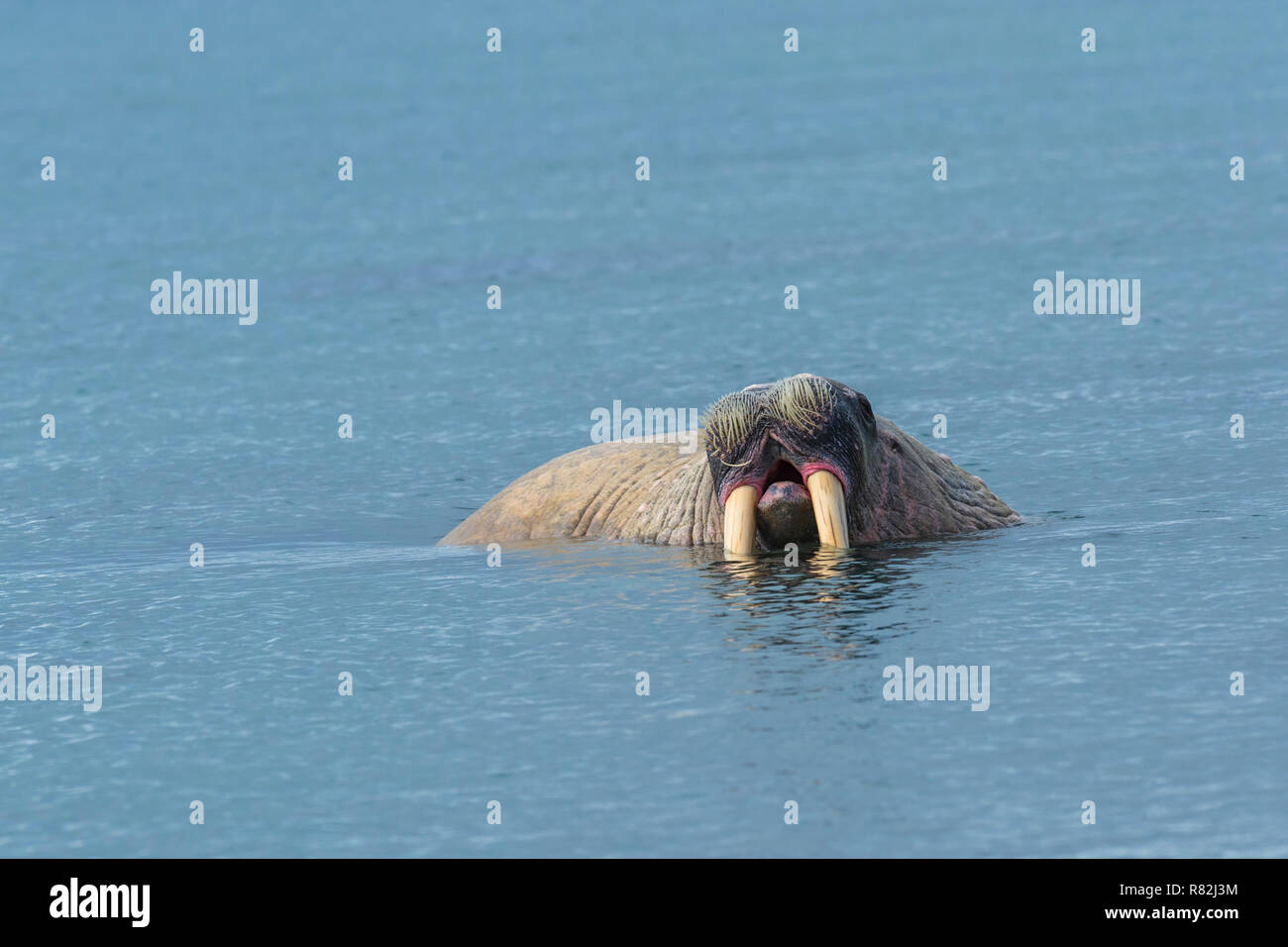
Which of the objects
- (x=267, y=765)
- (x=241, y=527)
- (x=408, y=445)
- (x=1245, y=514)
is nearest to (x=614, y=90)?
(x=408, y=445)

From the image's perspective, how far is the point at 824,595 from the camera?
1448 centimetres

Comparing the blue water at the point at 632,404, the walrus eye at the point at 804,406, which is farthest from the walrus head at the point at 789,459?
the blue water at the point at 632,404

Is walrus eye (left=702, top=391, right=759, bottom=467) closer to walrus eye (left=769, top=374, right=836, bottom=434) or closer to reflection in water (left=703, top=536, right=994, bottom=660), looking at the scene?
walrus eye (left=769, top=374, right=836, bottom=434)

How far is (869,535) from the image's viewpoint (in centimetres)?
1605

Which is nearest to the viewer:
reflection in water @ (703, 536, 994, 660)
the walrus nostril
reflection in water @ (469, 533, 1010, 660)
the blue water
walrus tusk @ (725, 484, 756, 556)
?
the blue water

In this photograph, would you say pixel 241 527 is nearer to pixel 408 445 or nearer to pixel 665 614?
pixel 408 445

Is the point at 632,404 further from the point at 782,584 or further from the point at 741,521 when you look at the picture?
the point at 782,584

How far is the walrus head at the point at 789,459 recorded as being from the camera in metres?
15.2

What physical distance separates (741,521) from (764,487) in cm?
32

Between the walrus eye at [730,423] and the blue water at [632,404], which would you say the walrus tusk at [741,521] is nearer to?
the walrus eye at [730,423]

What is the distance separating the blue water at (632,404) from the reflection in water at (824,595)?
0.07 metres

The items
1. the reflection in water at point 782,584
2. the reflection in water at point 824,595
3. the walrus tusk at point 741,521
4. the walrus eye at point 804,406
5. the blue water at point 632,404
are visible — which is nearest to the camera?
the blue water at point 632,404

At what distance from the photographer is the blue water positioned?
10.9m

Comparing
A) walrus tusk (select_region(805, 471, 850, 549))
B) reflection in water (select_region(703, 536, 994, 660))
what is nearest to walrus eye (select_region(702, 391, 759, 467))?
walrus tusk (select_region(805, 471, 850, 549))
